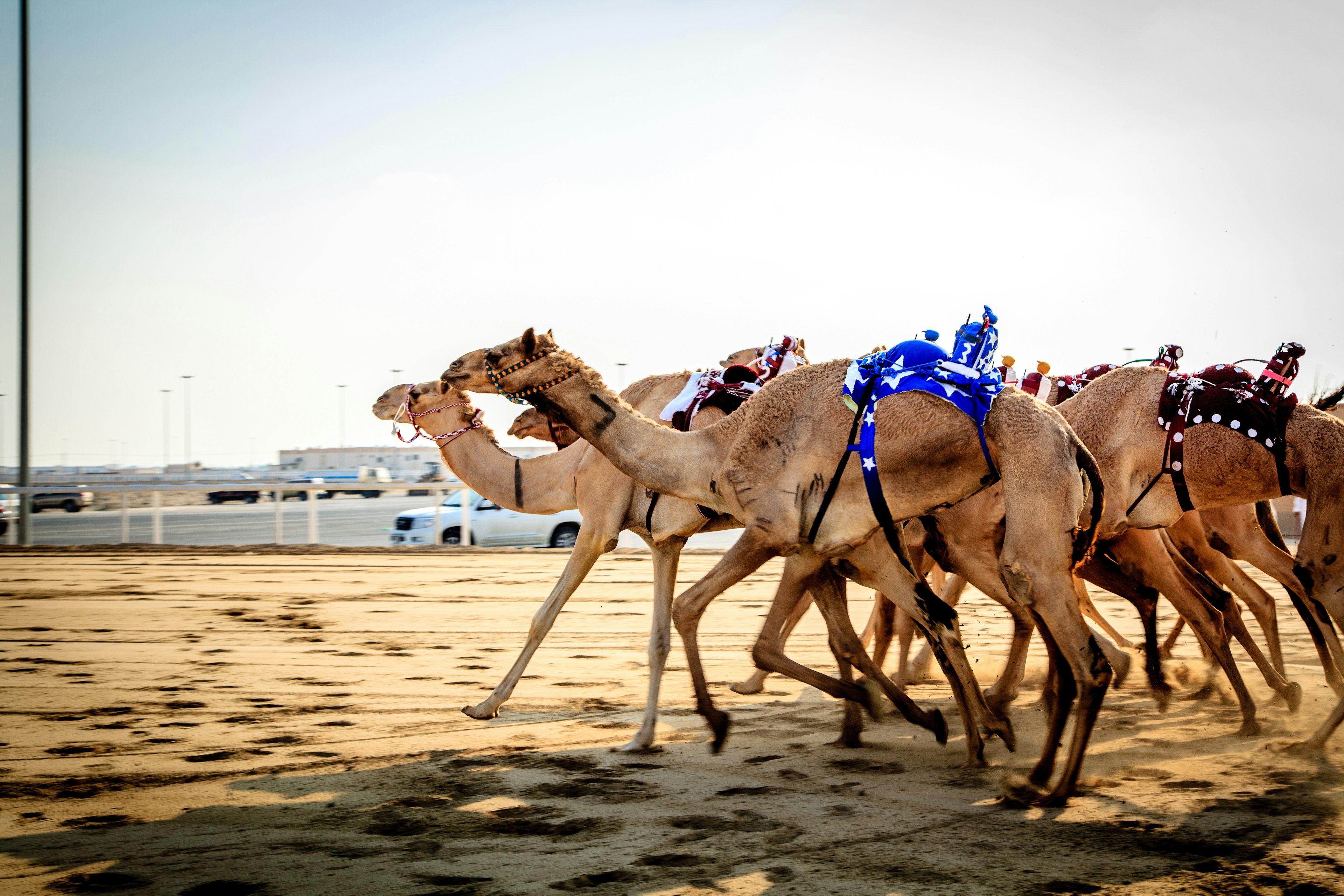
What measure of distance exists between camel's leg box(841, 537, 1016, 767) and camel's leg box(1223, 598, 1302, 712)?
2.21 metres

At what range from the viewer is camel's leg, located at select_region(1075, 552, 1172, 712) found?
23.5 ft

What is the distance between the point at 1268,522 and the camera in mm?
8141

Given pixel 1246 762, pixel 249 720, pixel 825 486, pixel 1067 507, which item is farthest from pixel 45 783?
pixel 1246 762

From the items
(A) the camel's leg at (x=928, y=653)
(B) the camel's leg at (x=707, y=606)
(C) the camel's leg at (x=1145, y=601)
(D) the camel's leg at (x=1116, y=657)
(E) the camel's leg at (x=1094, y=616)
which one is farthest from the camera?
(E) the camel's leg at (x=1094, y=616)

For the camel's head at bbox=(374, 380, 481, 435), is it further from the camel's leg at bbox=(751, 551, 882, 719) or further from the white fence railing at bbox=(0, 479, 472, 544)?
the white fence railing at bbox=(0, 479, 472, 544)

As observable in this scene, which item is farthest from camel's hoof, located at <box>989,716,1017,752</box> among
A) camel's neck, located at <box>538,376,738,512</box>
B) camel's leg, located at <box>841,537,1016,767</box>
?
camel's neck, located at <box>538,376,738,512</box>

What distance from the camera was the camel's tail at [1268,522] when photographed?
8.06m

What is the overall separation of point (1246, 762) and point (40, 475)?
82350 mm

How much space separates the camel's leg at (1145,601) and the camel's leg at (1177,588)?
16cm

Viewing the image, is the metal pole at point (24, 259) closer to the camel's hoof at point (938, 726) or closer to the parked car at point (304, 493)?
the parked car at point (304, 493)

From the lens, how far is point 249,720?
258 inches

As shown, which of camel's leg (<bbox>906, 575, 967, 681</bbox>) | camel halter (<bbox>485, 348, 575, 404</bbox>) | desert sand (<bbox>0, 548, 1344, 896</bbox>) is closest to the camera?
desert sand (<bbox>0, 548, 1344, 896</bbox>)

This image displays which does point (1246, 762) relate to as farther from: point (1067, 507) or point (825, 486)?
point (825, 486)

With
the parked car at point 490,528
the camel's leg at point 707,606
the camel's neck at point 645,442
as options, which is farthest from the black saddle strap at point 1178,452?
the parked car at point 490,528
